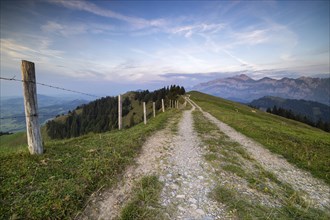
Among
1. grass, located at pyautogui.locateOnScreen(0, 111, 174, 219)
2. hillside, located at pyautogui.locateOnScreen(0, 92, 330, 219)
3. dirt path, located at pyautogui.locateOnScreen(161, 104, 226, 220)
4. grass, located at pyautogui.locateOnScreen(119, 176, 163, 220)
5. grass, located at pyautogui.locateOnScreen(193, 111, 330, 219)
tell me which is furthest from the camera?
grass, located at pyautogui.locateOnScreen(193, 111, 330, 219)

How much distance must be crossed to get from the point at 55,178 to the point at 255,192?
711cm

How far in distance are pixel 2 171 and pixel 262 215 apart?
852 cm

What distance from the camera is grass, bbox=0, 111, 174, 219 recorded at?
452 centimetres

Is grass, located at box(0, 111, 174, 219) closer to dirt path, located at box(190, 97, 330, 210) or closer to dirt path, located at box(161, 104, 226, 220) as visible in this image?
dirt path, located at box(161, 104, 226, 220)

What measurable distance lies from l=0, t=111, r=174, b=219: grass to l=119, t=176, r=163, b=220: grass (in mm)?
1167

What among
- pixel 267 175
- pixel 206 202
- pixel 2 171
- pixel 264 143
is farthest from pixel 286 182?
pixel 2 171

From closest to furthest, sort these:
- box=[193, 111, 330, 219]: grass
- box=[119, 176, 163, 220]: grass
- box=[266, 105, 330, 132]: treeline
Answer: box=[119, 176, 163, 220]: grass → box=[193, 111, 330, 219]: grass → box=[266, 105, 330, 132]: treeline

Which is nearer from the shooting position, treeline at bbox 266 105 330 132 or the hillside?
the hillside

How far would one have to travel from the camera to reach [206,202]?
5406 mm

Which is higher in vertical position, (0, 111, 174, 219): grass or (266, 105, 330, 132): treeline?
(0, 111, 174, 219): grass

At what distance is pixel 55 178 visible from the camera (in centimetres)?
590

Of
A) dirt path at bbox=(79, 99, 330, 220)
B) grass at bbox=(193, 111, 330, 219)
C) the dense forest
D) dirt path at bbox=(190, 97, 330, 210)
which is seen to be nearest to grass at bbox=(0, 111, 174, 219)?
dirt path at bbox=(79, 99, 330, 220)

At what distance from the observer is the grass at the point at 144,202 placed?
4625 millimetres

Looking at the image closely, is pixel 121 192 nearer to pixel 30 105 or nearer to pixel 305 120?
pixel 30 105
